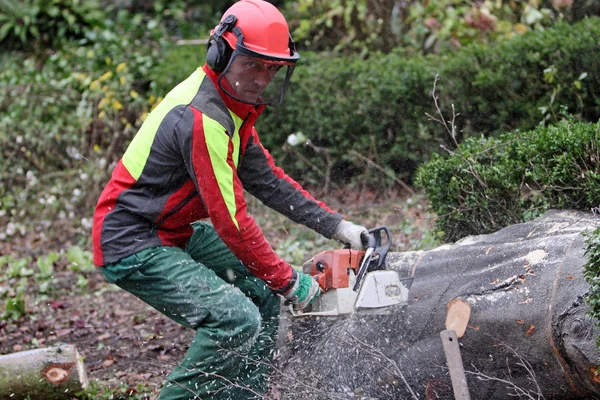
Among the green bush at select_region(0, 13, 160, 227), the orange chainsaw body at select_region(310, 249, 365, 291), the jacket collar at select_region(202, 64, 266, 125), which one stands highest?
the jacket collar at select_region(202, 64, 266, 125)

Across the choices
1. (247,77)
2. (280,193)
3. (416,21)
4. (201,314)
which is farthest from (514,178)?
(416,21)

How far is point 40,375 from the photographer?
14.3ft

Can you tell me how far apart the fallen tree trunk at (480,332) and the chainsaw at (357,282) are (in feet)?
0.37

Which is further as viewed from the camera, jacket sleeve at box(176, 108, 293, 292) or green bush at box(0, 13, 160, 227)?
green bush at box(0, 13, 160, 227)

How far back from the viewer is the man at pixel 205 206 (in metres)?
3.34

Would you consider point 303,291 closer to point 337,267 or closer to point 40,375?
point 337,267

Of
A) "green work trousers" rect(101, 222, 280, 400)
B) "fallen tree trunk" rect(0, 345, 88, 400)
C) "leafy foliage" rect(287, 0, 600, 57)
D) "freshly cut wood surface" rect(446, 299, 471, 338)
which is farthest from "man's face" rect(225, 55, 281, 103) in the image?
"leafy foliage" rect(287, 0, 600, 57)

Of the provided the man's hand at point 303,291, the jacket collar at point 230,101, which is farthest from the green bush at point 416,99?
the jacket collar at point 230,101

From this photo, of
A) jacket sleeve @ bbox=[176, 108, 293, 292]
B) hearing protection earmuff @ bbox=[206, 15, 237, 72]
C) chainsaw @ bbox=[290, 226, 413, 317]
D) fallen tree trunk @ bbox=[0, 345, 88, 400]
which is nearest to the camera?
jacket sleeve @ bbox=[176, 108, 293, 292]

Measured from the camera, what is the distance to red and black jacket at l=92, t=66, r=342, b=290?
330 cm

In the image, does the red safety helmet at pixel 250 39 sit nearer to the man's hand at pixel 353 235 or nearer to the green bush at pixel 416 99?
the man's hand at pixel 353 235

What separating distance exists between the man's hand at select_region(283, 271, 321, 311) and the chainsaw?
0.18ft

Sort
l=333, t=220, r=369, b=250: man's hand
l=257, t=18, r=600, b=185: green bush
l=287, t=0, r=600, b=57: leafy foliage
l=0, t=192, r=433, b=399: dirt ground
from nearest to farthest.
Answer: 1. l=333, t=220, r=369, b=250: man's hand
2. l=0, t=192, r=433, b=399: dirt ground
3. l=257, t=18, r=600, b=185: green bush
4. l=287, t=0, r=600, b=57: leafy foliage

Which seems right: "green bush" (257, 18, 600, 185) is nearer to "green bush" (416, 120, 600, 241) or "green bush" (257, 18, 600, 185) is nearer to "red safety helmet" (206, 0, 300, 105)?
"green bush" (416, 120, 600, 241)
